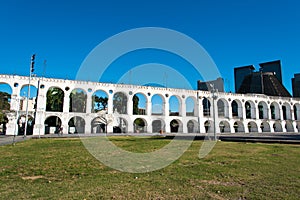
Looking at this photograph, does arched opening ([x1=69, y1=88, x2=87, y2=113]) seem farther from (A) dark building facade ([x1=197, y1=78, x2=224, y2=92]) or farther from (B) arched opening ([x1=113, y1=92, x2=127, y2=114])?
(A) dark building facade ([x1=197, y1=78, x2=224, y2=92])

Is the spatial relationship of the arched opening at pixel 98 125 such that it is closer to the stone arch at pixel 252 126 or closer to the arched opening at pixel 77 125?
the arched opening at pixel 77 125

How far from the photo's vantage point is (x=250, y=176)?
495 centimetres

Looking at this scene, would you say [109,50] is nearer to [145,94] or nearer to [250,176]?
[250,176]

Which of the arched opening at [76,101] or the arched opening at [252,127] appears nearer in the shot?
the arched opening at [76,101]

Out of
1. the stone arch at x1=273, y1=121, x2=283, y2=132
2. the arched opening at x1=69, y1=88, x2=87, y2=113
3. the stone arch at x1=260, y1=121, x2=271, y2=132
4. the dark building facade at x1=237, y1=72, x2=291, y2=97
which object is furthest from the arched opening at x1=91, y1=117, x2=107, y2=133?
the dark building facade at x1=237, y1=72, x2=291, y2=97

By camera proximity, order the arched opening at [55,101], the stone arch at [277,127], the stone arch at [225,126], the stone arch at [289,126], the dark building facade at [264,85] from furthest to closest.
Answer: the dark building facade at [264,85], the stone arch at [289,126], the stone arch at [277,127], the stone arch at [225,126], the arched opening at [55,101]

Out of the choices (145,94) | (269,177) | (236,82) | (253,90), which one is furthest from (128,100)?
(236,82)

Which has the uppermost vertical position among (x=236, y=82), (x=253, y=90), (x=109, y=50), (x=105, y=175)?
(x=236, y=82)

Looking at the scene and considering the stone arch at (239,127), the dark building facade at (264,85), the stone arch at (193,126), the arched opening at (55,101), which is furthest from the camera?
the dark building facade at (264,85)

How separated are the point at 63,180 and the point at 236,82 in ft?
319

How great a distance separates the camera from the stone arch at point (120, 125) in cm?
3649

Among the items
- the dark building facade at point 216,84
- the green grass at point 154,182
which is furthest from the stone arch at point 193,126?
the green grass at point 154,182

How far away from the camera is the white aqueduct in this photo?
31.3 meters

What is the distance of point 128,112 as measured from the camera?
3606 centimetres
